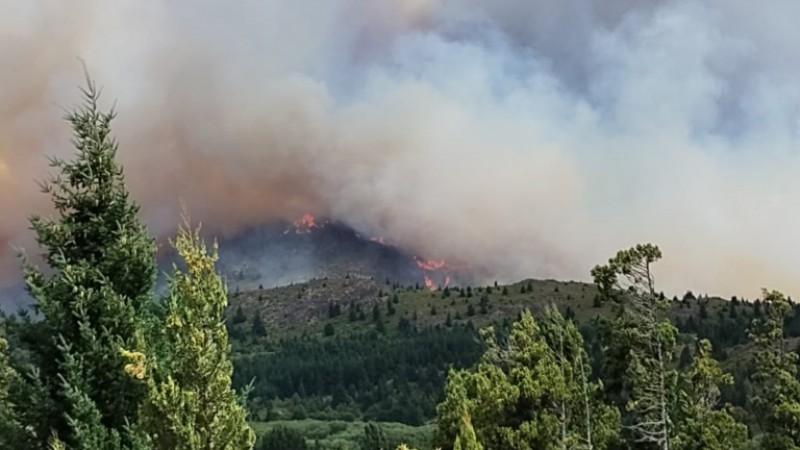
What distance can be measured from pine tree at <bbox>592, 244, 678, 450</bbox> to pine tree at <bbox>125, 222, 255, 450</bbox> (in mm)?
21849

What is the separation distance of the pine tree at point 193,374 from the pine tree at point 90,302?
4.86 ft

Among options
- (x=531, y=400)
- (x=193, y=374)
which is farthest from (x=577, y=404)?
(x=193, y=374)

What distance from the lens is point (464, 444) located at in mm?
21453

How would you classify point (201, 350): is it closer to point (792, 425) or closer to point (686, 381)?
point (686, 381)

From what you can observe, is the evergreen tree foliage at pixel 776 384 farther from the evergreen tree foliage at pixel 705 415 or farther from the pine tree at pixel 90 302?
the pine tree at pixel 90 302

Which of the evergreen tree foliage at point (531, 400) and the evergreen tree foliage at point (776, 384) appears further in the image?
the evergreen tree foliage at point (776, 384)

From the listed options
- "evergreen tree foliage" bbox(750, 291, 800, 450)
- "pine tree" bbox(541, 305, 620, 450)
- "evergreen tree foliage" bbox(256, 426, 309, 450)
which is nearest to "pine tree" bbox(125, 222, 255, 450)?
"pine tree" bbox(541, 305, 620, 450)

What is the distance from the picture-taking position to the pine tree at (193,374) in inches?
626

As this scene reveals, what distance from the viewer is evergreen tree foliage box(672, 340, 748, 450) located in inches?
1277

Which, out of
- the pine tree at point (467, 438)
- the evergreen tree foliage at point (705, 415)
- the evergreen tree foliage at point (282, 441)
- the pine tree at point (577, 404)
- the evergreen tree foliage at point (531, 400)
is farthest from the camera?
the evergreen tree foliage at point (282, 441)

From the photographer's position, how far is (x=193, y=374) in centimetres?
1642

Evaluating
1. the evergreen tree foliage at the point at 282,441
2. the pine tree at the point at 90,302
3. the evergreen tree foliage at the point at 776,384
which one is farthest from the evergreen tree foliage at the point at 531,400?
the evergreen tree foliage at the point at 282,441

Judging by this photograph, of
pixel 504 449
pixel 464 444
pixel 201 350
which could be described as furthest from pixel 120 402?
pixel 504 449

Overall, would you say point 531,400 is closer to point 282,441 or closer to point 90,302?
point 90,302
